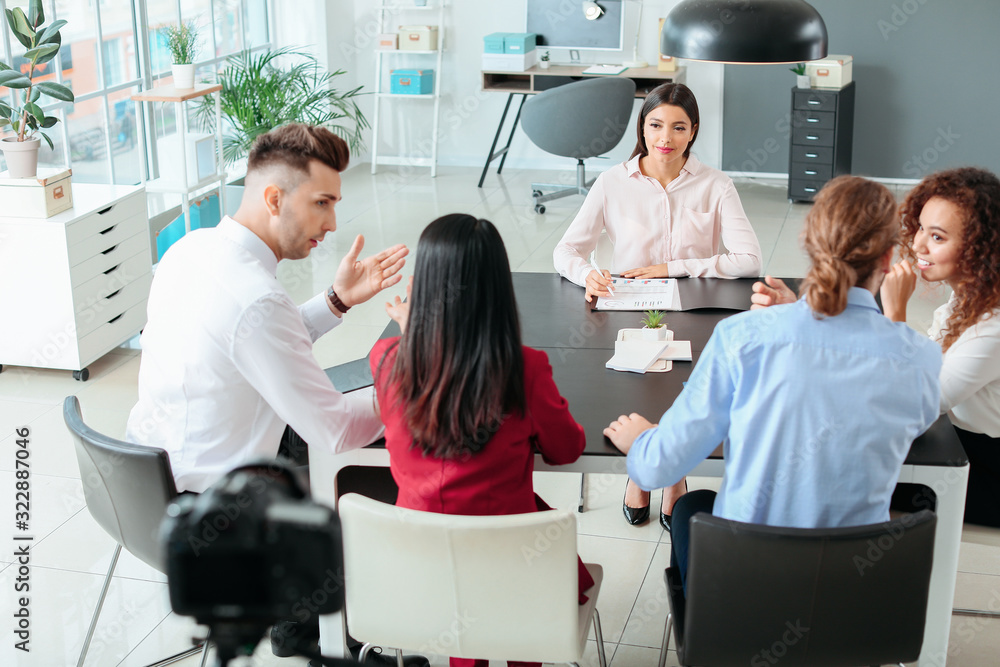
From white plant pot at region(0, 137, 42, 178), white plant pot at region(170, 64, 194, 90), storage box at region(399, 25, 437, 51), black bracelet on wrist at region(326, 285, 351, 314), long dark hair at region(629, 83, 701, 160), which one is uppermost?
storage box at region(399, 25, 437, 51)

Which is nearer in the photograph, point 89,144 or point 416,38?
point 89,144

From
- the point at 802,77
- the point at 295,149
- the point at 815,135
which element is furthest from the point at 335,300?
the point at 802,77

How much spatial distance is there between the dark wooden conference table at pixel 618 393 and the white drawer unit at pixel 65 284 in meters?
1.89

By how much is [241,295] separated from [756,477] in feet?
3.38

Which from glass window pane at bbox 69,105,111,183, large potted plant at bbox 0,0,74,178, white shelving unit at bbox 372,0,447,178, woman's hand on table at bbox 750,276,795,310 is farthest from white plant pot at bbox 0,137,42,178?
white shelving unit at bbox 372,0,447,178

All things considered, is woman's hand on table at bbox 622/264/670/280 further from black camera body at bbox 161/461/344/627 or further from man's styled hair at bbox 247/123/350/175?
black camera body at bbox 161/461/344/627

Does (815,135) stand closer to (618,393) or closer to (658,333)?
(658,333)

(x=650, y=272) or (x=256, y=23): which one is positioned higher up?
(x=256, y=23)

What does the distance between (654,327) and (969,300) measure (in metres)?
0.71

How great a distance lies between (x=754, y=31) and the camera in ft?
8.24

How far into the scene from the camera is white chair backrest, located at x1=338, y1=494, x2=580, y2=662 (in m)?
1.55

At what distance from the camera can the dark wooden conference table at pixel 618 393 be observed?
1.88 m

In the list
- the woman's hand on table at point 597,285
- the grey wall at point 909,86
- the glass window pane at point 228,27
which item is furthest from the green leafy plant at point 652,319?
the grey wall at point 909,86

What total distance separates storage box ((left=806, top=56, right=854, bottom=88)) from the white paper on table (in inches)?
157
